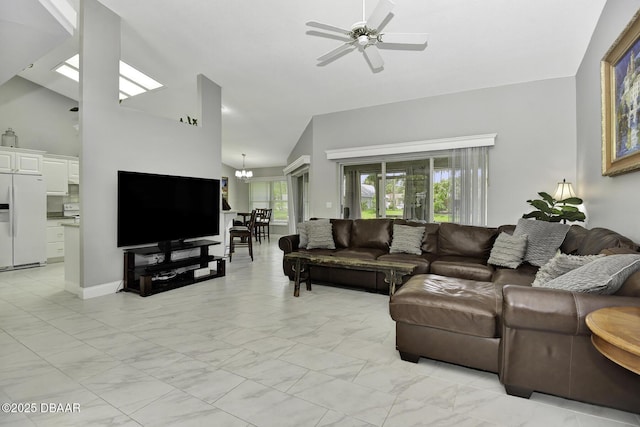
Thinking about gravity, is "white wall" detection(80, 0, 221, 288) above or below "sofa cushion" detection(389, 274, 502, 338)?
above

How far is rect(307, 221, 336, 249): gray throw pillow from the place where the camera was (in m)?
4.69

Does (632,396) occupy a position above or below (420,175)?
below

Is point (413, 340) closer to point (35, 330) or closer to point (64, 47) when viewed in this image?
point (35, 330)

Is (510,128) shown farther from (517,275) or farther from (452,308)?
(452,308)

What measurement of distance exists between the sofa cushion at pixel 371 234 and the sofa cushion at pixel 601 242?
7.38ft

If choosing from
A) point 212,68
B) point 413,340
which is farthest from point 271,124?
point 413,340

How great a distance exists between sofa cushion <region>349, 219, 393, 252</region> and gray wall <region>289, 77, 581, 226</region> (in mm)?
1731

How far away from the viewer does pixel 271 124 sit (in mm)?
7191

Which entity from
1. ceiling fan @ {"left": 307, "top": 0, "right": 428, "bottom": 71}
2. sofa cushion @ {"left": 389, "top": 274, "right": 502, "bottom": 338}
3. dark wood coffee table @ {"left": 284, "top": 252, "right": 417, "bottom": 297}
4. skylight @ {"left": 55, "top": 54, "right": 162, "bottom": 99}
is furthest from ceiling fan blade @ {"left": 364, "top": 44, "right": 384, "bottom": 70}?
skylight @ {"left": 55, "top": 54, "right": 162, "bottom": 99}

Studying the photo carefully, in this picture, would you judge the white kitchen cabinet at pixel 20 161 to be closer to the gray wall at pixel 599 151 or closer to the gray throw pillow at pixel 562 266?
the gray throw pillow at pixel 562 266

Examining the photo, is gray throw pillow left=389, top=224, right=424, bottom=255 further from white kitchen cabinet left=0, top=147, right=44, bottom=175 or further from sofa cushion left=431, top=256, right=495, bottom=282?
white kitchen cabinet left=0, top=147, right=44, bottom=175

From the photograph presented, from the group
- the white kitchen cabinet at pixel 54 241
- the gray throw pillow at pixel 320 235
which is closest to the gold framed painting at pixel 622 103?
the gray throw pillow at pixel 320 235

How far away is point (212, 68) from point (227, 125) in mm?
2674

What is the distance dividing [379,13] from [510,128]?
3.36 m
